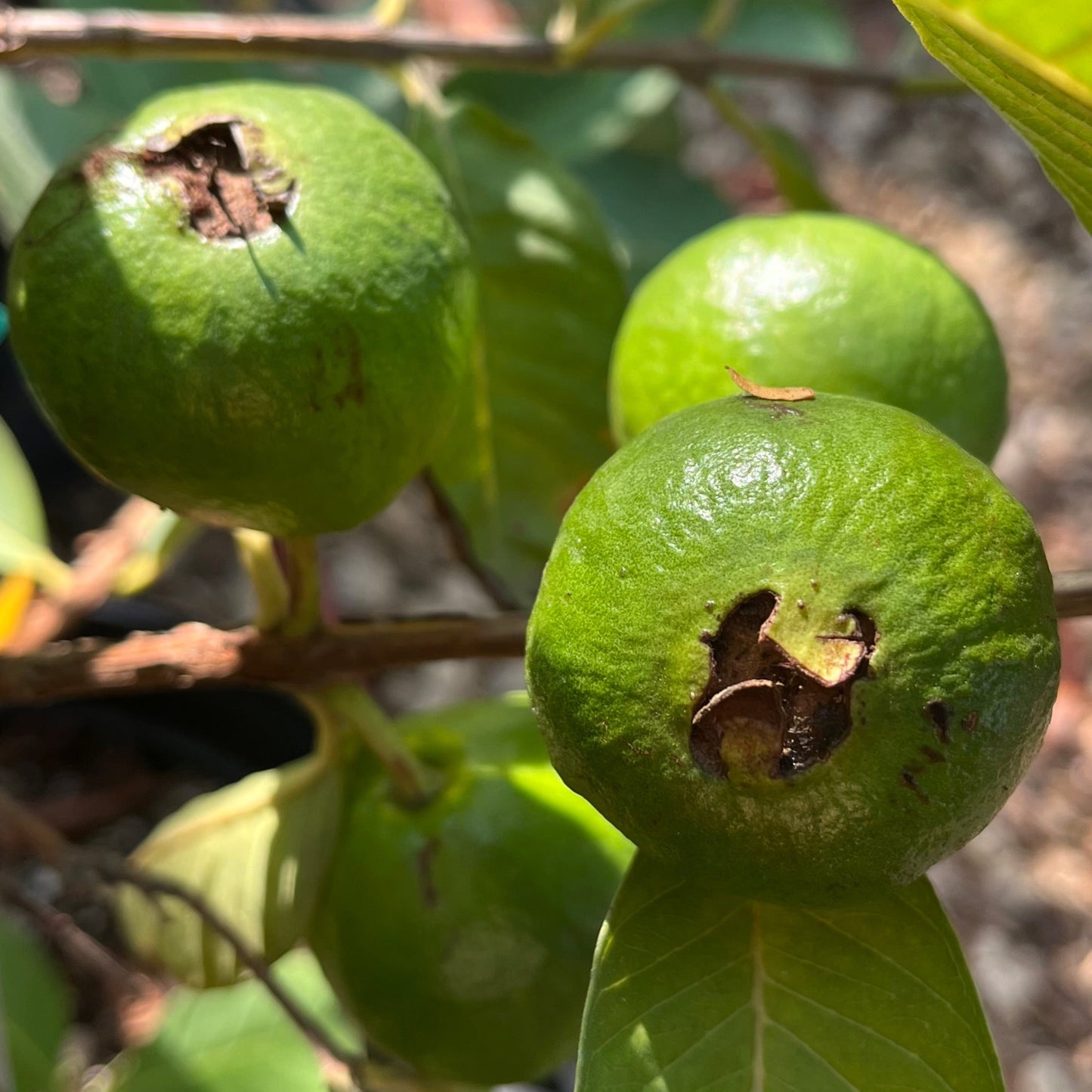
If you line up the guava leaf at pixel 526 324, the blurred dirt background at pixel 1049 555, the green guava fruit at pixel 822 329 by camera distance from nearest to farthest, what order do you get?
1. the green guava fruit at pixel 822 329
2. the guava leaf at pixel 526 324
3. the blurred dirt background at pixel 1049 555

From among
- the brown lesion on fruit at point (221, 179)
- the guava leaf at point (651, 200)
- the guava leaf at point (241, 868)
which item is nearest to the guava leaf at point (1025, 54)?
the brown lesion on fruit at point (221, 179)

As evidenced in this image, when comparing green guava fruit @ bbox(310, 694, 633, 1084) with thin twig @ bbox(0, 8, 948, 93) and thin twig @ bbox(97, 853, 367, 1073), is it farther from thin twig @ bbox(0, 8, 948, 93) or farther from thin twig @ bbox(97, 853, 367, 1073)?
thin twig @ bbox(0, 8, 948, 93)

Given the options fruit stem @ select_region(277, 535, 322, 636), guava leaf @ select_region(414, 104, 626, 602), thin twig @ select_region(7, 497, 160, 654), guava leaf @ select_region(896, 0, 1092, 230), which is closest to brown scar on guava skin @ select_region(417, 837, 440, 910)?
fruit stem @ select_region(277, 535, 322, 636)

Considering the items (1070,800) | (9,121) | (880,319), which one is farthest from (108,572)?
(1070,800)

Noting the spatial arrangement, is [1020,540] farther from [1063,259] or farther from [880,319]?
[1063,259]

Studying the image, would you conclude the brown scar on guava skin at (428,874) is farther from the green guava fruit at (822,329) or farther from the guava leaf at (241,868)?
the green guava fruit at (822,329)

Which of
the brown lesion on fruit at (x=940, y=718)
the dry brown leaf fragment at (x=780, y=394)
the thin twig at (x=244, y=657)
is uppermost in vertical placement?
the dry brown leaf fragment at (x=780, y=394)

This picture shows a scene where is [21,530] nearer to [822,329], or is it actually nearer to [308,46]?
[308,46]

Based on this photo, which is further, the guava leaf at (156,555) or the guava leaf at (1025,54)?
the guava leaf at (156,555)
